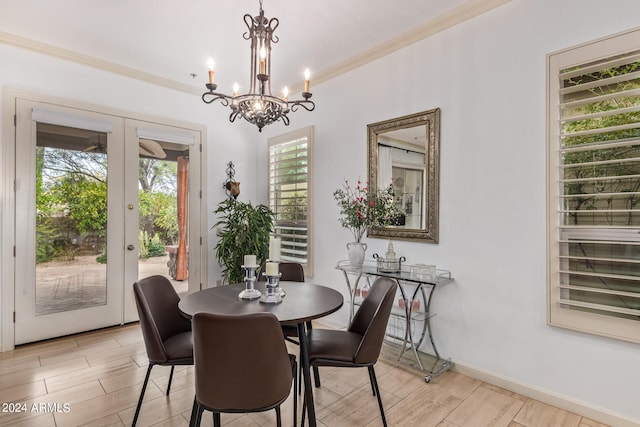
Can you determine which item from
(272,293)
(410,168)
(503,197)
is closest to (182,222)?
(272,293)

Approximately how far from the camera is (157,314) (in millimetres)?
2232

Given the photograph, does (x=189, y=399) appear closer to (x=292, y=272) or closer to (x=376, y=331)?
(x=292, y=272)

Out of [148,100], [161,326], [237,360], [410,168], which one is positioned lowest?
[161,326]

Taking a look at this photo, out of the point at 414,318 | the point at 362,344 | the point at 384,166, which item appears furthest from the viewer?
the point at 384,166

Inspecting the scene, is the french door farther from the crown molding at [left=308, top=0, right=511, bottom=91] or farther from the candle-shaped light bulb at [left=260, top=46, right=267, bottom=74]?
the candle-shaped light bulb at [left=260, top=46, right=267, bottom=74]

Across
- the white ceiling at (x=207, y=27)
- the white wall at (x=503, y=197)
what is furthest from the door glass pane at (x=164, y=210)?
the white wall at (x=503, y=197)

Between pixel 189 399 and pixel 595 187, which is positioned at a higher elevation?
pixel 595 187

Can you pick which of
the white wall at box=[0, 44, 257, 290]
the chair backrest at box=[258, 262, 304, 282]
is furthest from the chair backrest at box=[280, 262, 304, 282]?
the white wall at box=[0, 44, 257, 290]

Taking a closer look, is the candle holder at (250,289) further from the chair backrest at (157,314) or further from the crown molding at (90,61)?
the crown molding at (90,61)

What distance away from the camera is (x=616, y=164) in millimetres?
2078

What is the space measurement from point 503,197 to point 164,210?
12.4 ft

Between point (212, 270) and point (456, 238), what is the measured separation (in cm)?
324

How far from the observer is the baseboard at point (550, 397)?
6.72 feet

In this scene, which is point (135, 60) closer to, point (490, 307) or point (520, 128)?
point (520, 128)
